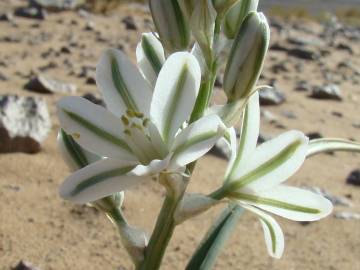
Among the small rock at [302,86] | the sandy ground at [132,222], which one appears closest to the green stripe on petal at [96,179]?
the sandy ground at [132,222]

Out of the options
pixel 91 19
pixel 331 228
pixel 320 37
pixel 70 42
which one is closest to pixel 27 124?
pixel 331 228

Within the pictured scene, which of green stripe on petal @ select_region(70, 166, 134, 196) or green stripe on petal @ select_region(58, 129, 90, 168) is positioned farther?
green stripe on petal @ select_region(58, 129, 90, 168)

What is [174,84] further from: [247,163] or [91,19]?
[91,19]

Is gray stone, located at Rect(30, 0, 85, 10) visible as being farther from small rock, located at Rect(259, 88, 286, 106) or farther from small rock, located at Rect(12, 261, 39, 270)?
small rock, located at Rect(12, 261, 39, 270)

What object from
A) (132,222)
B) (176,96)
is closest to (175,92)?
(176,96)

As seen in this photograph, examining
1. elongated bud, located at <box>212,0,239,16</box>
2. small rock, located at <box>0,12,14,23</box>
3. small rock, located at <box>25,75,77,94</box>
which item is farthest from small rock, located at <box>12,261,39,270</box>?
small rock, located at <box>0,12,14,23</box>

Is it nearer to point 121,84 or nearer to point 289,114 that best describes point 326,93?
point 289,114
